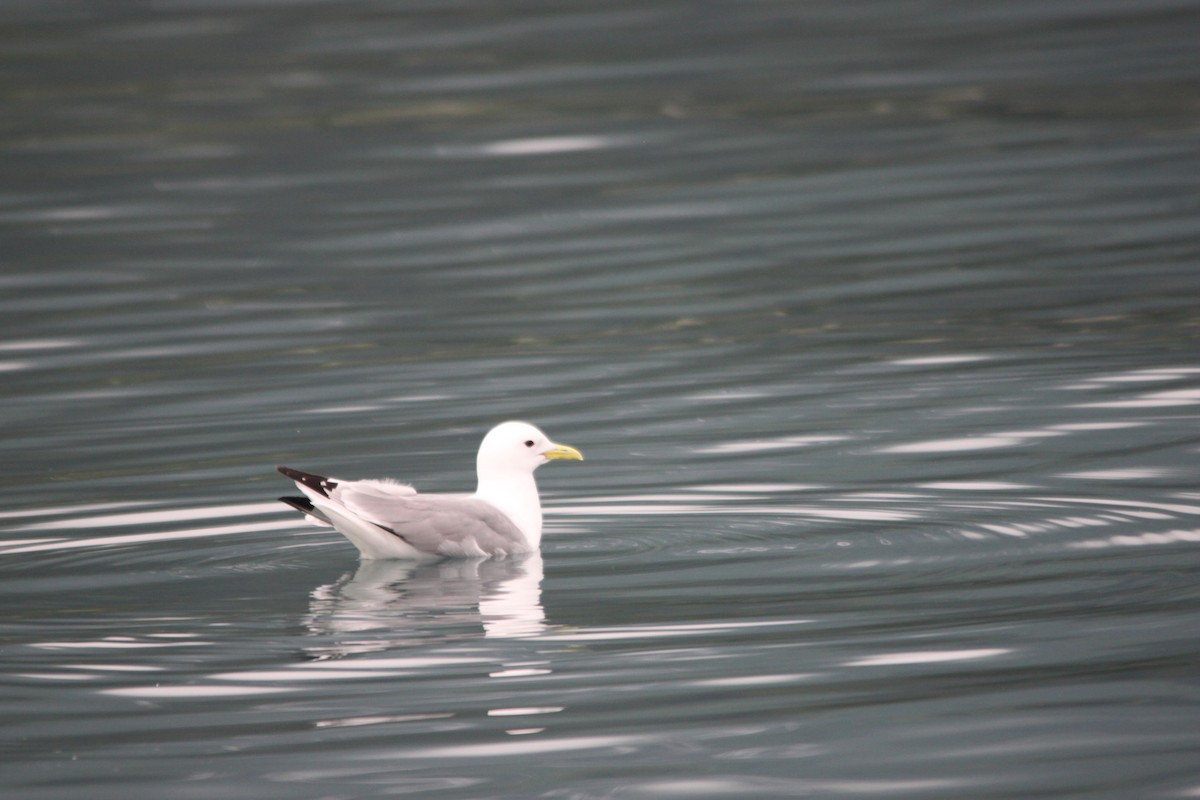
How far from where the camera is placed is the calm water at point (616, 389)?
7.15m

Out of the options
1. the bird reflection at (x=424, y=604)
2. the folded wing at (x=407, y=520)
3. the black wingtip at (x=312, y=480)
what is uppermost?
the black wingtip at (x=312, y=480)

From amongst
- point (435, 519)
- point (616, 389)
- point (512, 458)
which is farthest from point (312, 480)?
point (616, 389)

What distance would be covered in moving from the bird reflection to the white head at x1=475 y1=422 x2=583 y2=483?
592 millimetres

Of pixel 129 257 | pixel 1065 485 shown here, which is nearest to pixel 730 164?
pixel 129 257

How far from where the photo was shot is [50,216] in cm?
2312

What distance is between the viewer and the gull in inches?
383

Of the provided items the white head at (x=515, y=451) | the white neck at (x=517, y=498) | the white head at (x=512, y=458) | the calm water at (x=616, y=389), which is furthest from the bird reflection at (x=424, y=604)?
the white head at (x=515, y=451)

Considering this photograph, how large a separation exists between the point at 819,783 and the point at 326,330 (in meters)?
11.6

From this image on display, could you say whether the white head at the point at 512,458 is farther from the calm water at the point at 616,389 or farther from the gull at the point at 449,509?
the calm water at the point at 616,389

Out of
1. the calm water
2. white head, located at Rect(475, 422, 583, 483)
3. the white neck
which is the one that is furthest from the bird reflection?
white head, located at Rect(475, 422, 583, 483)

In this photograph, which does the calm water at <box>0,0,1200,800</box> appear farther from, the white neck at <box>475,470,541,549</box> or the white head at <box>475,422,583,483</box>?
the white head at <box>475,422,583,483</box>

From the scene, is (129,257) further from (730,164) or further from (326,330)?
(730,164)

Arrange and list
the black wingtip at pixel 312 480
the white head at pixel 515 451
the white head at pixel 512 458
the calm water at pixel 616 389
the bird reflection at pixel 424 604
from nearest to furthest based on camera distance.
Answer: the calm water at pixel 616 389 → the bird reflection at pixel 424 604 → the black wingtip at pixel 312 480 → the white head at pixel 512 458 → the white head at pixel 515 451

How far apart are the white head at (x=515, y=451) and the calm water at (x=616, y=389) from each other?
45 centimetres
